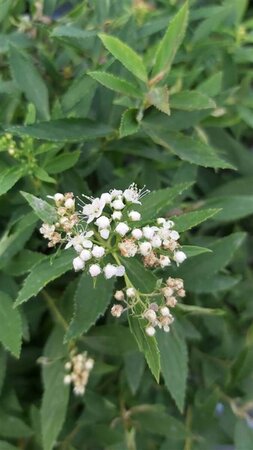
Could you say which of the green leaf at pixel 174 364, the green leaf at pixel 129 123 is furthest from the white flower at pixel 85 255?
the green leaf at pixel 174 364

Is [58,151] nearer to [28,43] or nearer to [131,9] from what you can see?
[28,43]

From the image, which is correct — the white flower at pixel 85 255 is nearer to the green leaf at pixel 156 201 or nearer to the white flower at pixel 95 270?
the white flower at pixel 95 270

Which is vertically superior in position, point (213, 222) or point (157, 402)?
point (213, 222)

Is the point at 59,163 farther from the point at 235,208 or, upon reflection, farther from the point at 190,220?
the point at 235,208

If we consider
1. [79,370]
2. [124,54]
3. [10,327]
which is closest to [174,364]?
[79,370]

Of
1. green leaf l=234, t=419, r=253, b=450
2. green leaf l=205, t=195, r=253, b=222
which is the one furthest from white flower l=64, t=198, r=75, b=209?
green leaf l=234, t=419, r=253, b=450

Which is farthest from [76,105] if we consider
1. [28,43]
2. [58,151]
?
[28,43]
